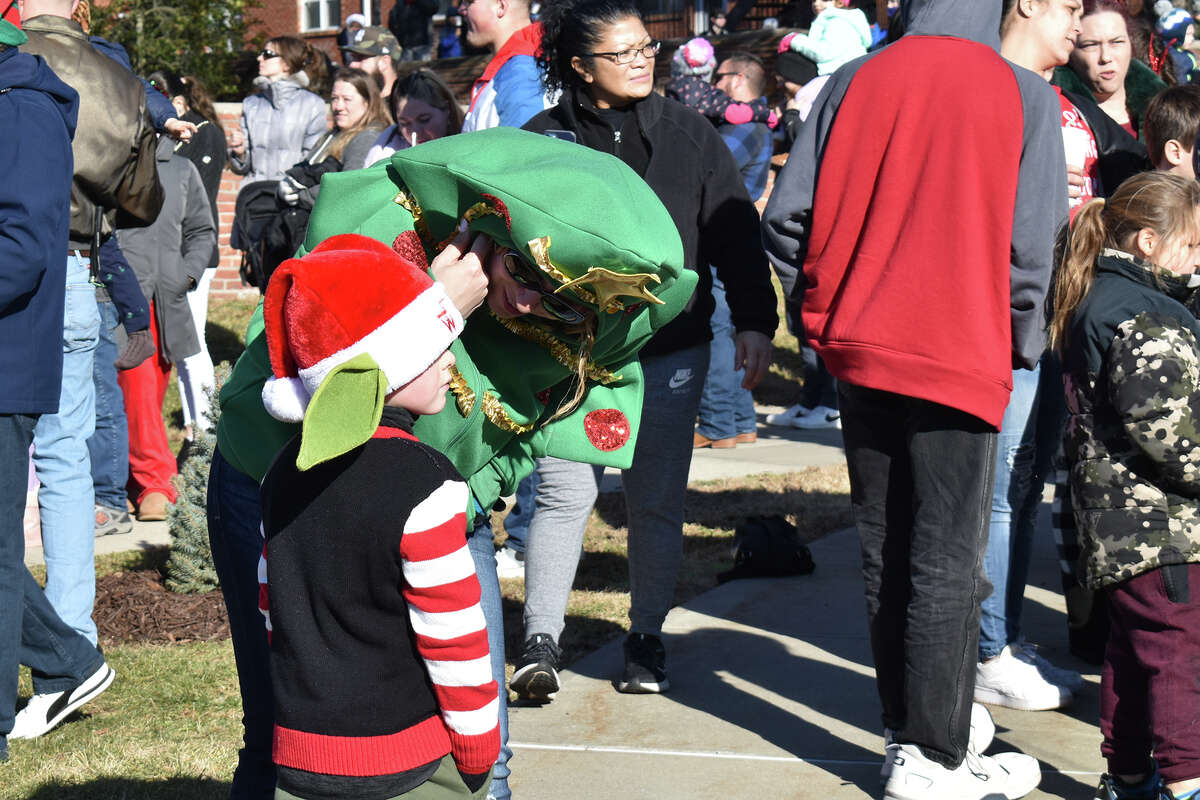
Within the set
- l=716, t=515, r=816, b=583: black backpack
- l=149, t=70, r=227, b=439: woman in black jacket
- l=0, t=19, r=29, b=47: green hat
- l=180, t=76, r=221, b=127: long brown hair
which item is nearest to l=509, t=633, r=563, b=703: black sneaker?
l=716, t=515, r=816, b=583: black backpack

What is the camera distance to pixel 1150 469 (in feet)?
11.4

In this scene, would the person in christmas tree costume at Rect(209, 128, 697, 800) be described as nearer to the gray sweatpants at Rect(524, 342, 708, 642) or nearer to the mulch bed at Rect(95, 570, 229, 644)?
the gray sweatpants at Rect(524, 342, 708, 642)

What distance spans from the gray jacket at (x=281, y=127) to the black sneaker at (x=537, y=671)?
625 centimetres

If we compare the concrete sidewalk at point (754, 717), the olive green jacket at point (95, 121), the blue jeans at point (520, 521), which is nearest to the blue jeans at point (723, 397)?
the blue jeans at point (520, 521)

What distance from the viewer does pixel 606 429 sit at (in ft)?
9.66

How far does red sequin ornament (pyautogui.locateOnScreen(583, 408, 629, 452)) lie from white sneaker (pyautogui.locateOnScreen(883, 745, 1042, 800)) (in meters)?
1.21

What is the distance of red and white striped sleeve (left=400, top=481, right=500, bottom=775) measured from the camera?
2.15m

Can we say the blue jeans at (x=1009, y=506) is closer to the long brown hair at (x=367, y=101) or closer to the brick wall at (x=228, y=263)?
the long brown hair at (x=367, y=101)

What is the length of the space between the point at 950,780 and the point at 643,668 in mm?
1232

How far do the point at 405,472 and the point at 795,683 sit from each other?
2619mm

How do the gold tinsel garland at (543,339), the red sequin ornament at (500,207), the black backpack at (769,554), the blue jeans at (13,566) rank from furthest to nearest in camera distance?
1. the black backpack at (769,554)
2. the blue jeans at (13,566)
3. the gold tinsel garland at (543,339)
4. the red sequin ornament at (500,207)

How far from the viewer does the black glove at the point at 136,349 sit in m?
A: 6.40

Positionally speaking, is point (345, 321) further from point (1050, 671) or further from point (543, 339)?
point (1050, 671)

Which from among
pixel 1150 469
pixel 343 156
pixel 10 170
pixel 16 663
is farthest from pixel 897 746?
pixel 343 156
